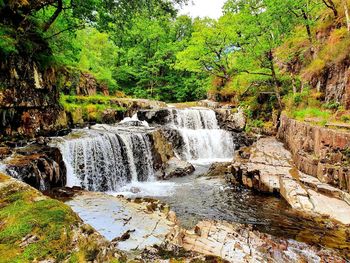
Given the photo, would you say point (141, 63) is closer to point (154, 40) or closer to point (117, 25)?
point (154, 40)

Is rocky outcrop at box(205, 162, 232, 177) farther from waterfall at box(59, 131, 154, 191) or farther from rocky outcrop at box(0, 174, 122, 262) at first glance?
rocky outcrop at box(0, 174, 122, 262)

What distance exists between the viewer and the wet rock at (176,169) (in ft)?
41.8

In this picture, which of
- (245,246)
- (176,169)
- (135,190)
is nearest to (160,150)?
(176,169)

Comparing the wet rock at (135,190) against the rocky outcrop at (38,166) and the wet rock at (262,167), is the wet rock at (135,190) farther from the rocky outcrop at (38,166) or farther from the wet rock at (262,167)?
the wet rock at (262,167)

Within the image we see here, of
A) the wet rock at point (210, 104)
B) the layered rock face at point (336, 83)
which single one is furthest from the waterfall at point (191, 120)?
the layered rock face at point (336, 83)

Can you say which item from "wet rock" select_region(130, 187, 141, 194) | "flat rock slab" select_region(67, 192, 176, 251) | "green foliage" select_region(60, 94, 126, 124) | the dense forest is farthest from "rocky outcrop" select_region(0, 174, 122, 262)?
"green foliage" select_region(60, 94, 126, 124)

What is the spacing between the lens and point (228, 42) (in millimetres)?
19844

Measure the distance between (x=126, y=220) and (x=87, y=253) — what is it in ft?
10.4

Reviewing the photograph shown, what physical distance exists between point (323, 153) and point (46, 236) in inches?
356

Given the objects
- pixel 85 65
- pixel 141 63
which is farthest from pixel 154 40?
pixel 85 65

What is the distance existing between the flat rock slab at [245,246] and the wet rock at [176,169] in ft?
21.7

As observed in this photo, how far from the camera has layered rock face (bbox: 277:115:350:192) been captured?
814 centimetres

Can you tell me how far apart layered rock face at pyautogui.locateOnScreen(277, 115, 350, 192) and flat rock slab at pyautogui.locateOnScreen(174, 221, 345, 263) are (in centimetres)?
319

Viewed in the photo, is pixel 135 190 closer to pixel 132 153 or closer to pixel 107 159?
pixel 107 159
